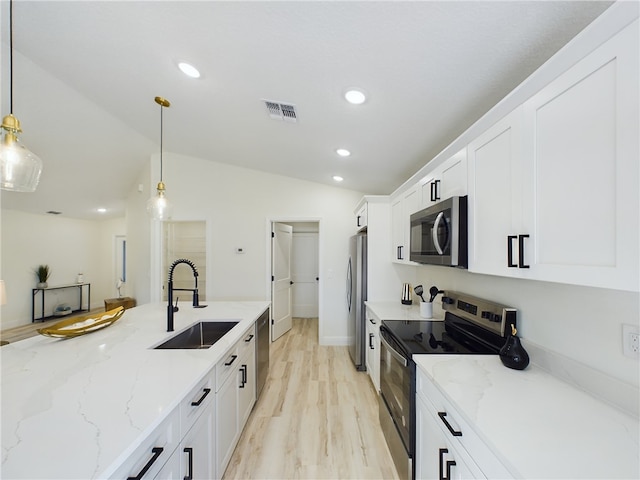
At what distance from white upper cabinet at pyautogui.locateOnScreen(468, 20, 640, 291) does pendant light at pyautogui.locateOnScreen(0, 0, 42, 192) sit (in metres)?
2.24

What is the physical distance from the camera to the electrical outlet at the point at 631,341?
0.95 meters

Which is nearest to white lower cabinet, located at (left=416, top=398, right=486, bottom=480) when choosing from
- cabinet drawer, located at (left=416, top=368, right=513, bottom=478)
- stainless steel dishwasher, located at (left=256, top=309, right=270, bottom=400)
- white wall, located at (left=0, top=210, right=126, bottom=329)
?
cabinet drawer, located at (left=416, top=368, right=513, bottom=478)

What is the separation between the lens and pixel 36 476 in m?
0.65

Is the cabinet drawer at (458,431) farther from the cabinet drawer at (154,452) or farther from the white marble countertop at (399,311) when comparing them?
the cabinet drawer at (154,452)

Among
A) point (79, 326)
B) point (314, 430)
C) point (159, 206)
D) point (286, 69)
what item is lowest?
point (314, 430)

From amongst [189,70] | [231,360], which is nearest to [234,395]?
[231,360]

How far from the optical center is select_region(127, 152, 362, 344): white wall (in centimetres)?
430

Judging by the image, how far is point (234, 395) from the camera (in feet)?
6.11

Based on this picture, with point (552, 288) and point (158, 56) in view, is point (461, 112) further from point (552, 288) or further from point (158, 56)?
point (158, 56)

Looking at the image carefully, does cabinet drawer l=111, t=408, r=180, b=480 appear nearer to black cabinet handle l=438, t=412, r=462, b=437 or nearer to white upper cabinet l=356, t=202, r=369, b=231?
black cabinet handle l=438, t=412, r=462, b=437

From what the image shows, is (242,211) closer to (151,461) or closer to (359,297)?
(359,297)

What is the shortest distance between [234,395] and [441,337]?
149cm

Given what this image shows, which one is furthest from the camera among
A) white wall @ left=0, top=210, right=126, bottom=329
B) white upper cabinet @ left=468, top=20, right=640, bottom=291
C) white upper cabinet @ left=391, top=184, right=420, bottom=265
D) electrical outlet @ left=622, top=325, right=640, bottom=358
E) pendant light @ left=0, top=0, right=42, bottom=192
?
white wall @ left=0, top=210, right=126, bottom=329

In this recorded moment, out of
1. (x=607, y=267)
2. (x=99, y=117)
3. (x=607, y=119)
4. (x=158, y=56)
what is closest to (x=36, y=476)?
(x=607, y=267)
